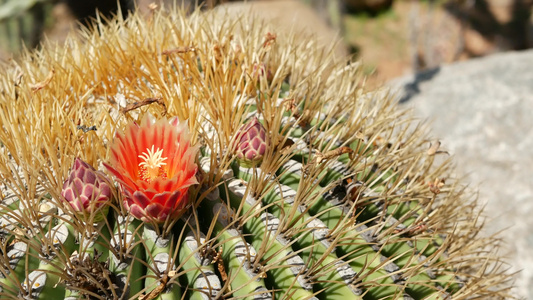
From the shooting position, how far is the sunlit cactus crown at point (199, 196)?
1.04 meters

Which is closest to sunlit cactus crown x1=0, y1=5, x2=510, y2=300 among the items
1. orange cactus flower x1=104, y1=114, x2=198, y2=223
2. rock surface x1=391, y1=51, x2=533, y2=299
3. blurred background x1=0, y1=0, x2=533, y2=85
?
orange cactus flower x1=104, y1=114, x2=198, y2=223

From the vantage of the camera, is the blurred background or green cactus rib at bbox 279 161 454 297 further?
the blurred background

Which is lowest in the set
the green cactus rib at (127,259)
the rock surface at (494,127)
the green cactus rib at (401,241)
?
the rock surface at (494,127)

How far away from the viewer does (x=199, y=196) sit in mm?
1158

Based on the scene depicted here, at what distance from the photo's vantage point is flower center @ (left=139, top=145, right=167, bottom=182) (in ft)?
3.52

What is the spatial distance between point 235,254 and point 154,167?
25 centimetres

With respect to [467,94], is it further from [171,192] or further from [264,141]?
[171,192]

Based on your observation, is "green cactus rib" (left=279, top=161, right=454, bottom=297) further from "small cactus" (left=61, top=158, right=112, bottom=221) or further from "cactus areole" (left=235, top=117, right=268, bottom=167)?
"small cactus" (left=61, top=158, right=112, bottom=221)

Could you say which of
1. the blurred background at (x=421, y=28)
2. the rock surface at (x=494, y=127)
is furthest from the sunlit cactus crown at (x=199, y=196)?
the blurred background at (x=421, y=28)

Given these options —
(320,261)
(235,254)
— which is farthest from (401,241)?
(235,254)

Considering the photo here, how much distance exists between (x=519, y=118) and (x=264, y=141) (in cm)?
303

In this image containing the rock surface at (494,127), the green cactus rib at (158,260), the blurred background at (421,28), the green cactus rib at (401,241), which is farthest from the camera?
the blurred background at (421,28)

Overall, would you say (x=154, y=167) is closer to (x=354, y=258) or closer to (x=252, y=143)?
(x=252, y=143)

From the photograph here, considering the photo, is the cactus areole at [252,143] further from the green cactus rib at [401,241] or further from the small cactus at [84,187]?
the small cactus at [84,187]
